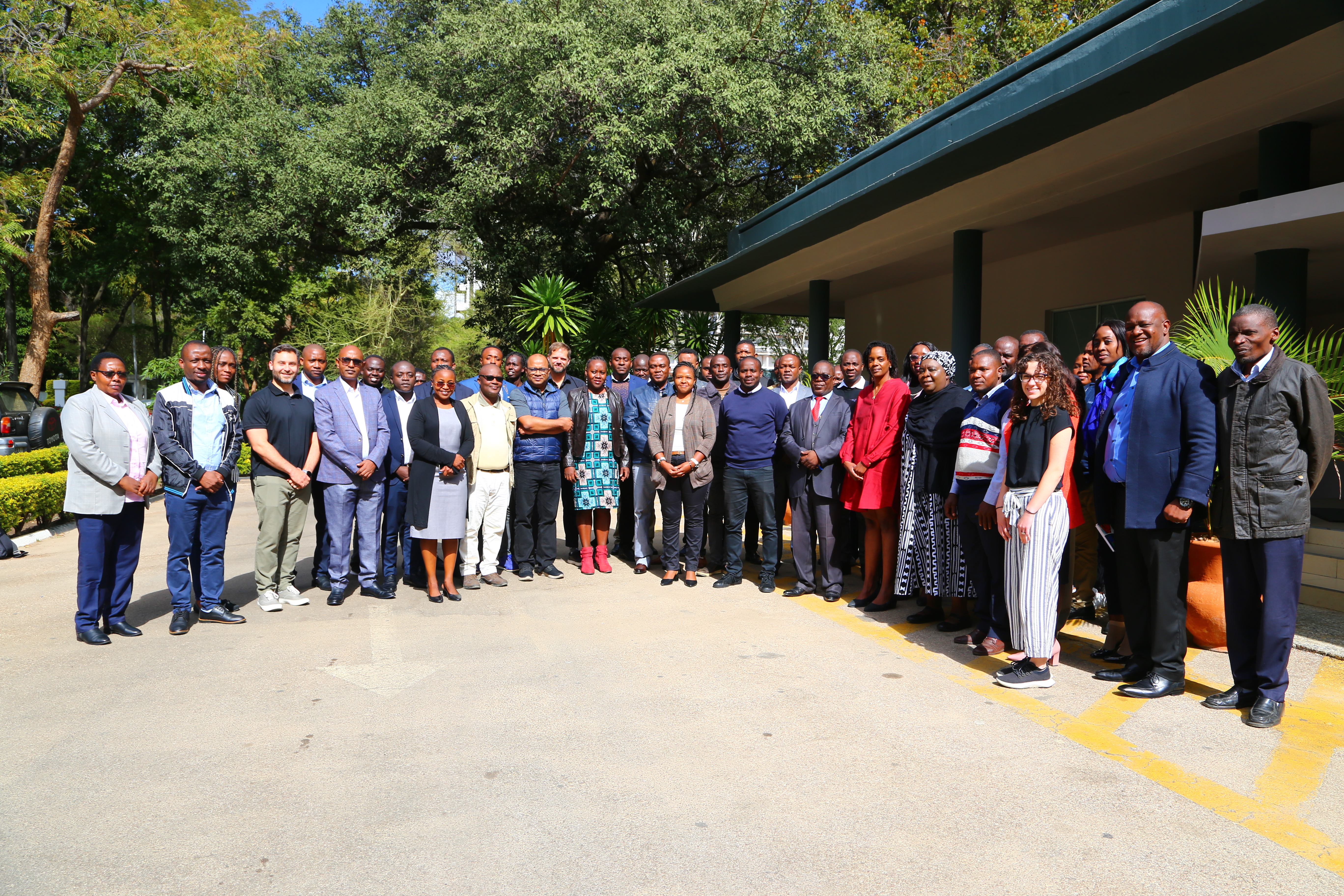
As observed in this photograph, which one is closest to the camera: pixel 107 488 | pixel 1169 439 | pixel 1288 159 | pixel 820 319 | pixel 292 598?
pixel 1169 439

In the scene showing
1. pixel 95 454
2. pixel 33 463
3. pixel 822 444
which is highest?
pixel 822 444

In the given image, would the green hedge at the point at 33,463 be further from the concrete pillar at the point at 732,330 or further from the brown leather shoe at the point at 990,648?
the concrete pillar at the point at 732,330

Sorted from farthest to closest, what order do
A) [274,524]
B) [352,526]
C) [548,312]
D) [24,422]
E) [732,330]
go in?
[732,330] < [548,312] < [24,422] < [352,526] < [274,524]

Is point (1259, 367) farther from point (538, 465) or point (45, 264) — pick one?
point (45, 264)

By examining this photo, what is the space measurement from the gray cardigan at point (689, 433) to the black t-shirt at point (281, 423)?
2823 millimetres

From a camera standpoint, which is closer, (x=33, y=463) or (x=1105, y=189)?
(x=1105, y=189)

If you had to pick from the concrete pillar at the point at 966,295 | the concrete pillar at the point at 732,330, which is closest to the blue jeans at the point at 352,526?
the concrete pillar at the point at 966,295

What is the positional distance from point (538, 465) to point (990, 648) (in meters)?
4.00

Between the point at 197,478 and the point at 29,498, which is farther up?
the point at 197,478

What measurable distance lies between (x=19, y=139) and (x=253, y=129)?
395 inches

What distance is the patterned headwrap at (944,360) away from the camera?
599 centimetres

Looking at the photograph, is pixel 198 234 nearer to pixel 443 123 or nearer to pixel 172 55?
pixel 172 55

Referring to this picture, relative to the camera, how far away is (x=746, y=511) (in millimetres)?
7500

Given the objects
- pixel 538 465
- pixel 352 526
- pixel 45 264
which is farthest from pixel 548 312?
pixel 45 264
